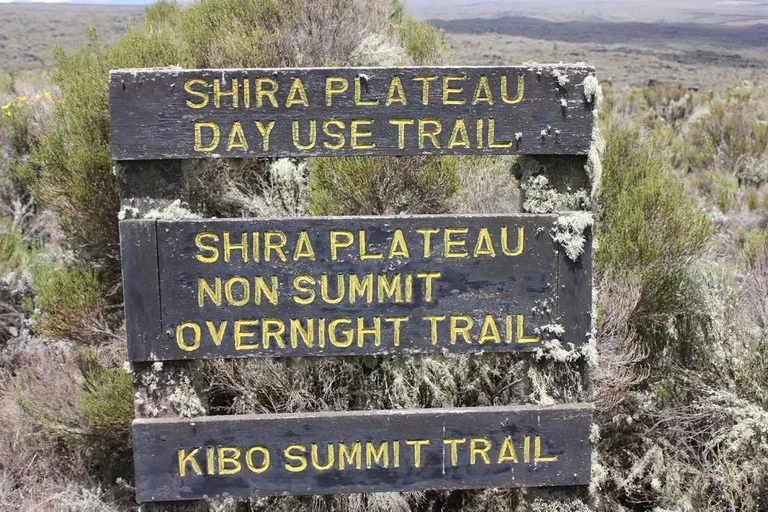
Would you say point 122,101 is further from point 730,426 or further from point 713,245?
point 713,245

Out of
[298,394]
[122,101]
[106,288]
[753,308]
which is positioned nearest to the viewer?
[122,101]

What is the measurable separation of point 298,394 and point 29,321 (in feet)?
8.05

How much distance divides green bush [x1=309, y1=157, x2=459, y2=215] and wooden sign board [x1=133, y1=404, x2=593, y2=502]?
2.32m

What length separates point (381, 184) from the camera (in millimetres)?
4887

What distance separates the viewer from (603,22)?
38656 mm

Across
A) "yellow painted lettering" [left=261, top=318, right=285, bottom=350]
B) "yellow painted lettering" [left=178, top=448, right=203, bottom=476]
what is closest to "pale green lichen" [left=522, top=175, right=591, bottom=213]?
"yellow painted lettering" [left=261, top=318, right=285, bottom=350]

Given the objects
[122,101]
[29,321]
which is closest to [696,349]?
[122,101]

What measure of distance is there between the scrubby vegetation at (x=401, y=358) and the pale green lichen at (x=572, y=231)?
3.4 inches

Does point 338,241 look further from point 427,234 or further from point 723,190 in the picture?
point 723,190

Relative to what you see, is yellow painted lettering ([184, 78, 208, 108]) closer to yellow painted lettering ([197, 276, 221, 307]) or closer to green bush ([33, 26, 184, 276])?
yellow painted lettering ([197, 276, 221, 307])

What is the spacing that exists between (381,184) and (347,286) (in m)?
2.35

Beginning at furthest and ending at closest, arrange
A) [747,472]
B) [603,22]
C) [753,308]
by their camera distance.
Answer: [603,22] < [753,308] < [747,472]

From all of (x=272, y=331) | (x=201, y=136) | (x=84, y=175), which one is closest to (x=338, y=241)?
(x=272, y=331)

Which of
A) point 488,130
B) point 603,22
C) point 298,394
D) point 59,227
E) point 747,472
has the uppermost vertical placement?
point 603,22
